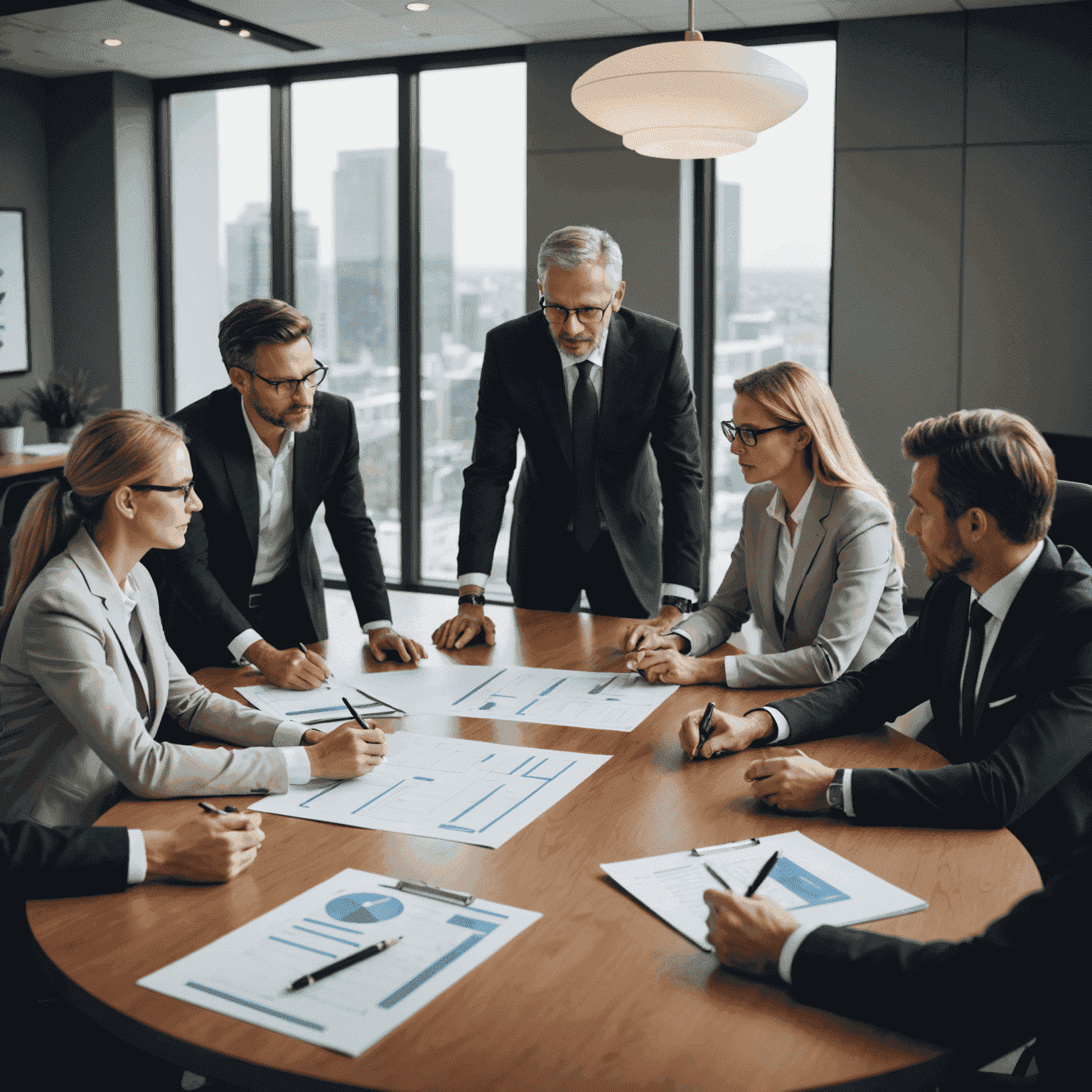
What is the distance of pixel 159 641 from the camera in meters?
2.22

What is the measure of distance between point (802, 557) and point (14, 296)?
20.9 feet

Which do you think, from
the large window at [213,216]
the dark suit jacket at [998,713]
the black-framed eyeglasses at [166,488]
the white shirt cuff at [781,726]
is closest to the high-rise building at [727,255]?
the large window at [213,216]

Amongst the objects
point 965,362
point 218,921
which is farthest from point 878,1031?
point 965,362

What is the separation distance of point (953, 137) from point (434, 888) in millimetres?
5083

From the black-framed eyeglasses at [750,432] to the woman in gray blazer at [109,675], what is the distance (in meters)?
1.18

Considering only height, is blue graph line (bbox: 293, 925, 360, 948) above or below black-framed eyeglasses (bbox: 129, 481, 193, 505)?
below

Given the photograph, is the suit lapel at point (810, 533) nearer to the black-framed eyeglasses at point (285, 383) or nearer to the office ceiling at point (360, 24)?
the black-framed eyeglasses at point (285, 383)

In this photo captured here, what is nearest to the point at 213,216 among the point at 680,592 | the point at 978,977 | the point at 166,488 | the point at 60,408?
the point at 60,408

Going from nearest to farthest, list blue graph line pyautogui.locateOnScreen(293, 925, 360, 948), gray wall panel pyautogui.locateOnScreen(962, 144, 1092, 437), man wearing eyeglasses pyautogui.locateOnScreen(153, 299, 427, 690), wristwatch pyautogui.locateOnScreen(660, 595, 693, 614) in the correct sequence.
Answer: blue graph line pyautogui.locateOnScreen(293, 925, 360, 948) → man wearing eyeglasses pyautogui.locateOnScreen(153, 299, 427, 690) → wristwatch pyautogui.locateOnScreen(660, 595, 693, 614) → gray wall panel pyautogui.locateOnScreen(962, 144, 1092, 437)

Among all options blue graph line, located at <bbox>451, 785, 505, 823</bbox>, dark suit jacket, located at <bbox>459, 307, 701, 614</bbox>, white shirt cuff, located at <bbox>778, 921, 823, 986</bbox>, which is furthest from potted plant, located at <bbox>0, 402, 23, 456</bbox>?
white shirt cuff, located at <bbox>778, 921, 823, 986</bbox>

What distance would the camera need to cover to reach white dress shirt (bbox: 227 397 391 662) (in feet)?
9.77

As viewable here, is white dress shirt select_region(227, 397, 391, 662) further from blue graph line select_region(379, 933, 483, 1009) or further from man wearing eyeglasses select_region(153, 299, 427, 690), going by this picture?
blue graph line select_region(379, 933, 483, 1009)

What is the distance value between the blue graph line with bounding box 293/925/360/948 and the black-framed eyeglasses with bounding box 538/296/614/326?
1959mm

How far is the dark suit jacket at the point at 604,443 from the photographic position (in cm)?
330
